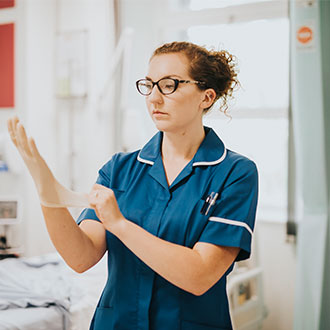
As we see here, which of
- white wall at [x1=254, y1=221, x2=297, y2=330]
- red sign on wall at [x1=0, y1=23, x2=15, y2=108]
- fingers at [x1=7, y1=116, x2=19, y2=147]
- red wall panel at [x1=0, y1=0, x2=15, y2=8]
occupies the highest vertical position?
red wall panel at [x1=0, y1=0, x2=15, y2=8]

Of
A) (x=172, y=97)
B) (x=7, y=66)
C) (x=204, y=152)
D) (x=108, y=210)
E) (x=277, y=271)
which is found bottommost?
(x=277, y=271)

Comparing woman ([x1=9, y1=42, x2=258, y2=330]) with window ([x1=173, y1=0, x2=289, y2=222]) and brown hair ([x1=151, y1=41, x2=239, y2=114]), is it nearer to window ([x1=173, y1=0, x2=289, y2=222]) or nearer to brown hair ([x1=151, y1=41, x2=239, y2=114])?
brown hair ([x1=151, y1=41, x2=239, y2=114])

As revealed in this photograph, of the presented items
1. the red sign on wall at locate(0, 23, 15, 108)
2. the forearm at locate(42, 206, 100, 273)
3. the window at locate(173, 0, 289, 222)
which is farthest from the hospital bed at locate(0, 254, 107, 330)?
the red sign on wall at locate(0, 23, 15, 108)

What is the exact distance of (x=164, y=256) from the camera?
0.96 metres

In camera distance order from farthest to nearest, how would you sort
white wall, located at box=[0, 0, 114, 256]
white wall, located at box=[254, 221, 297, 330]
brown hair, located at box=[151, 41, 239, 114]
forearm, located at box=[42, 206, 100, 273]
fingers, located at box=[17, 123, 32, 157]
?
white wall, located at box=[0, 0, 114, 256] < white wall, located at box=[254, 221, 297, 330] < brown hair, located at box=[151, 41, 239, 114] < forearm, located at box=[42, 206, 100, 273] < fingers, located at box=[17, 123, 32, 157]

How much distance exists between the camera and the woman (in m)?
1.05

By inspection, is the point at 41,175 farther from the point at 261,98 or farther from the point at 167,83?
the point at 261,98

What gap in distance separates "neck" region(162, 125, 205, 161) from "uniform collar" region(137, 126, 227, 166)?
0.02 m

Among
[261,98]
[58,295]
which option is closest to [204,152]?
[58,295]

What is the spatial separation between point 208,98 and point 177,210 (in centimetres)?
32

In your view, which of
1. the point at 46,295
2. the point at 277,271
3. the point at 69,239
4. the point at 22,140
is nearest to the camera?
the point at 22,140

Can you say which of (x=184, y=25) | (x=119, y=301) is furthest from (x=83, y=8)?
(x=119, y=301)

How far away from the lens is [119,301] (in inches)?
45.6

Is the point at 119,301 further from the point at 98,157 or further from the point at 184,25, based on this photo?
the point at 184,25
